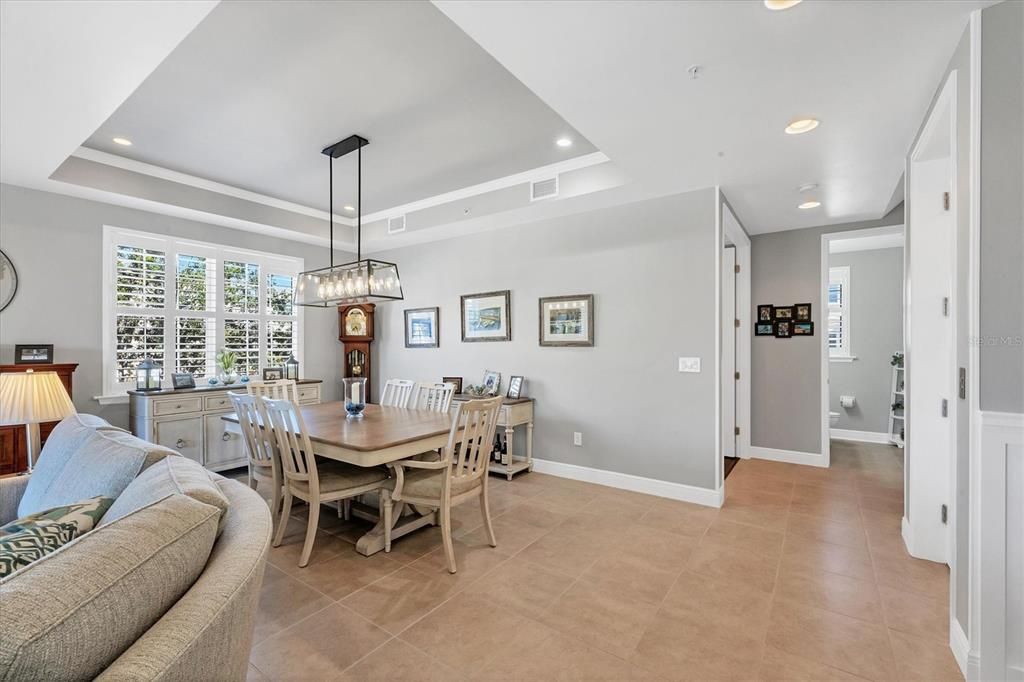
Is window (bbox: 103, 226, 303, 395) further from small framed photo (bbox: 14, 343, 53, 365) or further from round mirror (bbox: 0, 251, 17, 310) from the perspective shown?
round mirror (bbox: 0, 251, 17, 310)

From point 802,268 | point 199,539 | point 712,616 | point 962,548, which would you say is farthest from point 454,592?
point 802,268

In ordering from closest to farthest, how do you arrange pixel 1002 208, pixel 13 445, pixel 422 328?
pixel 1002 208 → pixel 13 445 → pixel 422 328

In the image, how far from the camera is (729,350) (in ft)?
16.9

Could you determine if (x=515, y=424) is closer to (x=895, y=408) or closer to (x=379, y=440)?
(x=379, y=440)

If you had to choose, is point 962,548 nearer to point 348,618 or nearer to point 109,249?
point 348,618

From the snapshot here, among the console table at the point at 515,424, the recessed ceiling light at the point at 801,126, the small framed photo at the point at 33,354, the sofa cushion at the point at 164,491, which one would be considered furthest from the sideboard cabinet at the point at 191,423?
the recessed ceiling light at the point at 801,126

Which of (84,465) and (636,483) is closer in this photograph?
(84,465)

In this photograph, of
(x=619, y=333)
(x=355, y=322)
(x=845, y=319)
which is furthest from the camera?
(x=845, y=319)

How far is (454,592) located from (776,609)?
62.4 inches

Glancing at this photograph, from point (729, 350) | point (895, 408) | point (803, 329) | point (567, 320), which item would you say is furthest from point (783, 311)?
point (567, 320)

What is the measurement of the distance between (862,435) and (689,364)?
13.0 ft

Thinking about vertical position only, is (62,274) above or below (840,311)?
above

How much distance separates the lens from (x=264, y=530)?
117 cm

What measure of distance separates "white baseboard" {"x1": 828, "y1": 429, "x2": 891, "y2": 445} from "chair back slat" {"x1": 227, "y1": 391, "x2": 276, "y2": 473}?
263 inches
